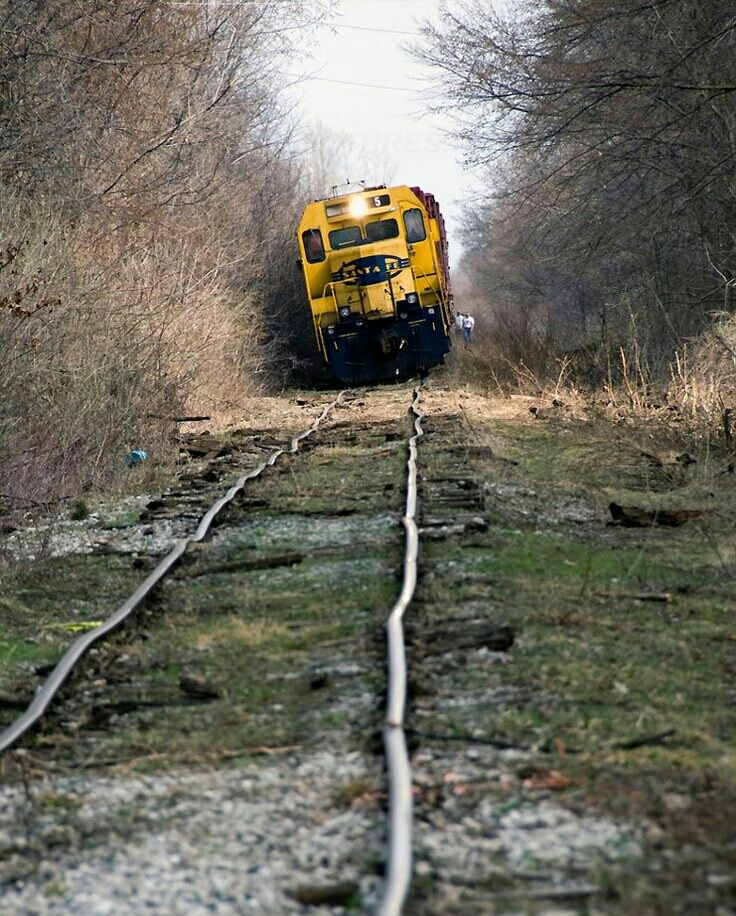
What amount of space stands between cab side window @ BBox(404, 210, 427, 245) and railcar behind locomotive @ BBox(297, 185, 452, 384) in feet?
0.06

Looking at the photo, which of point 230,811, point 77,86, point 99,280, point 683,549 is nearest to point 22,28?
point 77,86

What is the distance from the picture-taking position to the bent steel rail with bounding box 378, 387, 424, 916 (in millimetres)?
3371

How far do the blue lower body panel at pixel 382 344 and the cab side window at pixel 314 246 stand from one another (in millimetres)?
1337

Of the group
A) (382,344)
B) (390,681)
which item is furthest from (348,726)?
(382,344)

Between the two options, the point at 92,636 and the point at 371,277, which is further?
the point at 371,277

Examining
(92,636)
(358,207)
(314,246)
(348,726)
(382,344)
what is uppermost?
(358,207)

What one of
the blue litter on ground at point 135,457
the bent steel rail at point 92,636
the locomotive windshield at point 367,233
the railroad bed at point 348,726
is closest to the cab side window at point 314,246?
the locomotive windshield at point 367,233

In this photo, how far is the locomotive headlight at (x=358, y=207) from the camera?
26688mm

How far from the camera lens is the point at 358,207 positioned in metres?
26.8

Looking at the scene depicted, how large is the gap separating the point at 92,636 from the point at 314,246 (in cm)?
2073

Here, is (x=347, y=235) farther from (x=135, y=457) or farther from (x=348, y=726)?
(x=348, y=726)

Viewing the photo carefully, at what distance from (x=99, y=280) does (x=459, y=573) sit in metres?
9.96

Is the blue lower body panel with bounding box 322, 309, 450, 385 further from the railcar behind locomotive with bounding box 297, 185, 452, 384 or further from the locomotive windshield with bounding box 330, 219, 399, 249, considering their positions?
the locomotive windshield with bounding box 330, 219, 399, 249

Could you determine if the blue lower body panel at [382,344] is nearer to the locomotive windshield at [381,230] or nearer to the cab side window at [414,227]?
the cab side window at [414,227]
